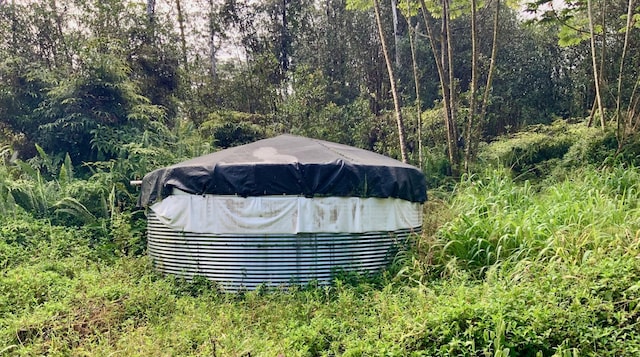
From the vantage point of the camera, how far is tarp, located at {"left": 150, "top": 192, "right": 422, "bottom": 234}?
4.66 metres

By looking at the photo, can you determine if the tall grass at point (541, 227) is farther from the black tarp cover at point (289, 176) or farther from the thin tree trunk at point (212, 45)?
the thin tree trunk at point (212, 45)

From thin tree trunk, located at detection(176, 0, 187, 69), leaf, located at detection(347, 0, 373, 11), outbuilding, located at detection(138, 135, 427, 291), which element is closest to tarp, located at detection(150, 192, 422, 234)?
outbuilding, located at detection(138, 135, 427, 291)

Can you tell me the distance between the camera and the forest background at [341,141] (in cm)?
311

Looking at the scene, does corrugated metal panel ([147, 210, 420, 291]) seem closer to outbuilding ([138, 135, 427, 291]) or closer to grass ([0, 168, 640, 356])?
outbuilding ([138, 135, 427, 291])

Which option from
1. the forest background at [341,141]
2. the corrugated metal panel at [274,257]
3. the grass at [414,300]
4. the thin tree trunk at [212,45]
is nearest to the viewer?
the grass at [414,300]

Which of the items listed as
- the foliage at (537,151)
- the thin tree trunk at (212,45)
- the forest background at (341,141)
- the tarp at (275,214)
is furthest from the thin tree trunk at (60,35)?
the foliage at (537,151)

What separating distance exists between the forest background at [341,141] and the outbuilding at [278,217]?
277 millimetres

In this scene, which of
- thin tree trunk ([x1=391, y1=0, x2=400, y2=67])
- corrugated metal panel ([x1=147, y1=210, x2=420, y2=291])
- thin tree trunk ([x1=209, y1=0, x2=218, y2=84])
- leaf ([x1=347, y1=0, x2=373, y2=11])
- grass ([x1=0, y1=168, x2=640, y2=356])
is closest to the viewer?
grass ([x1=0, y1=168, x2=640, y2=356])

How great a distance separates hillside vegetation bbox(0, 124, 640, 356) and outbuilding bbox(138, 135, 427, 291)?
8.9 inches

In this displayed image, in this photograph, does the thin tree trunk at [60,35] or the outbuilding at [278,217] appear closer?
the outbuilding at [278,217]

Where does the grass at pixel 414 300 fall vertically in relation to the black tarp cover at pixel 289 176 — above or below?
below

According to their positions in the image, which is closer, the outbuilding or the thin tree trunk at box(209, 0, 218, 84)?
the outbuilding

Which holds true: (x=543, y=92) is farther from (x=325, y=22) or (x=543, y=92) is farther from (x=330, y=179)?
(x=330, y=179)

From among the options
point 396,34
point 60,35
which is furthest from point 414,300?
point 396,34
